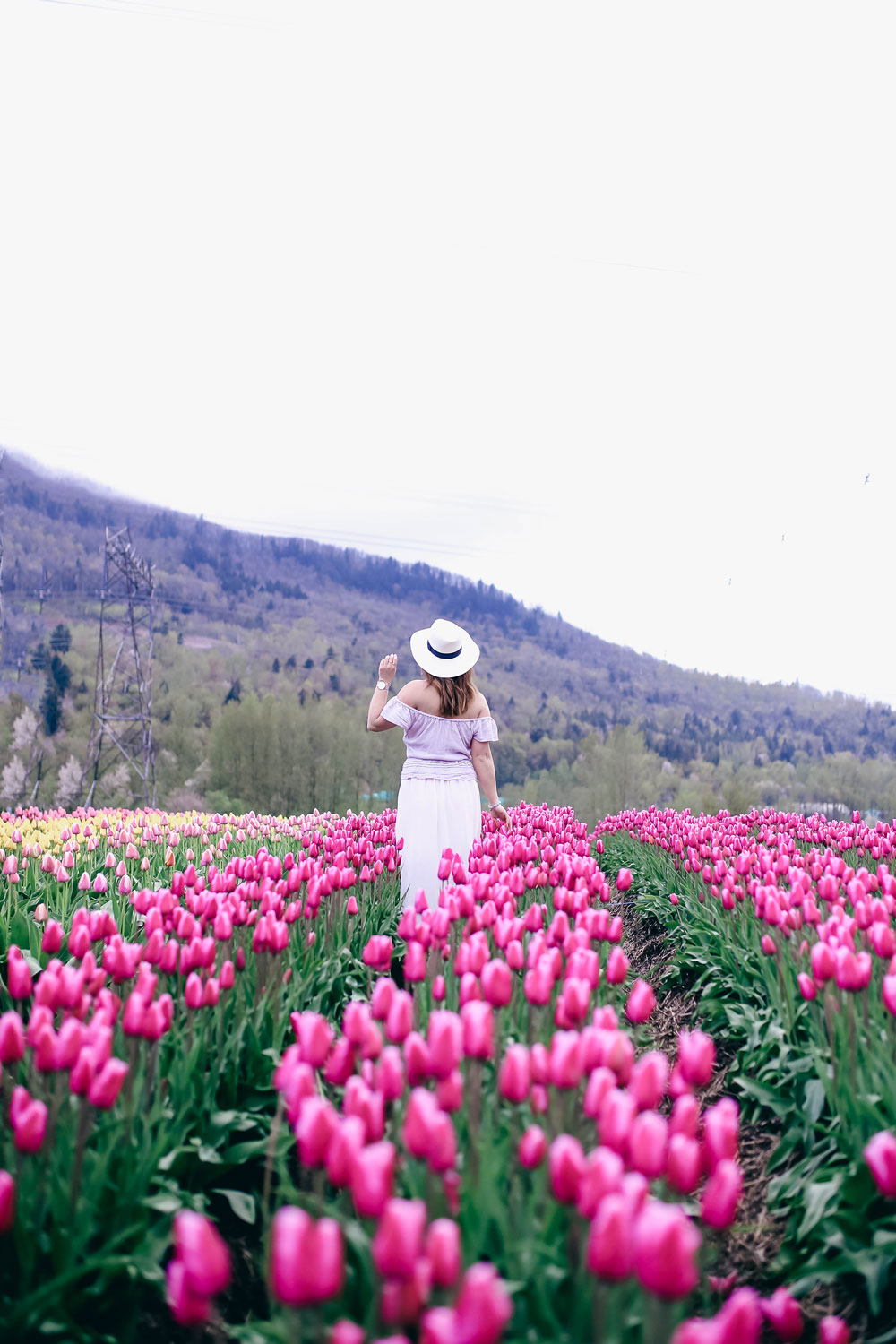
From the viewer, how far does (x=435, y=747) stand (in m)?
6.05

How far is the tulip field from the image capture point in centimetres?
151

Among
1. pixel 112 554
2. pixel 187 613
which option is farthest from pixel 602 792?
pixel 187 613

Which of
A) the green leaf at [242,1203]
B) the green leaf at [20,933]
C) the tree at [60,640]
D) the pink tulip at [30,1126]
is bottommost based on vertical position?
the tree at [60,640]

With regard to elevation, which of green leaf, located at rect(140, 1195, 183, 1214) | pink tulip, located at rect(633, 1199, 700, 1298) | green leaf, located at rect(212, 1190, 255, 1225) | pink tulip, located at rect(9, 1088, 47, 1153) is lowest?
green leaf, located at rect(212, 1190, 255, 1225)

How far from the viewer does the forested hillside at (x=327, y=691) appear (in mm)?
32781

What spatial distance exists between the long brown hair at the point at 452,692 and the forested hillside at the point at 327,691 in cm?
2097

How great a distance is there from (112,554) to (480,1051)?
71.6 feet

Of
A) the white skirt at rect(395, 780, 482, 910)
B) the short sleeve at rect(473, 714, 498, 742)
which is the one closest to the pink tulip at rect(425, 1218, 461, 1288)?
the white skirt at rect(395, 780, 482, 910)

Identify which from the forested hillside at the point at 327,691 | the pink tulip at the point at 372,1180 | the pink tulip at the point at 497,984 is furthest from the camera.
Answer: the forested hillside at the point at 327,691

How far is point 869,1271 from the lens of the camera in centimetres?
218

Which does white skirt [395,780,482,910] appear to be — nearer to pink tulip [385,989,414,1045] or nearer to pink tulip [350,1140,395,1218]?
pink tulip [385,989,414,1045]

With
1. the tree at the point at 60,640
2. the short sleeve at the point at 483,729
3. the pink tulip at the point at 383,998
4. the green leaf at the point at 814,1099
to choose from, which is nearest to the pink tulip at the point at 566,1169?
the pink tulip at the point at 383,998

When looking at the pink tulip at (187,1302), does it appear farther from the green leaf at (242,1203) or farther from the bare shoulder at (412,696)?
the bare shoulder at (412,696)

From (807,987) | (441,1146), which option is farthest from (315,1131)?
(807,987)
